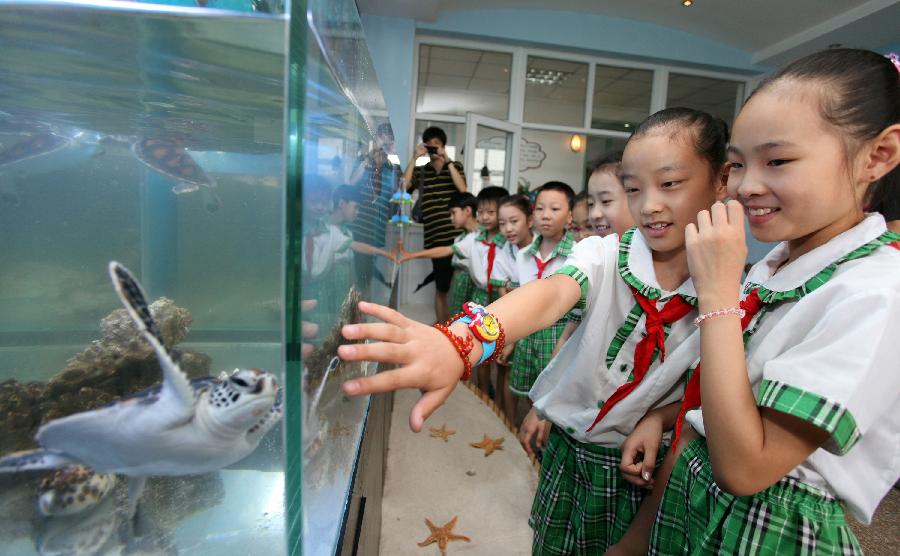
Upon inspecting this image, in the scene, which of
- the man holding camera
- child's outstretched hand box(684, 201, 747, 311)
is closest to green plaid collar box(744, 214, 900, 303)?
child's outstretched hand box(684, 201, 747, 311)

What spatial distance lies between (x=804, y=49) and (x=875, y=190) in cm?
697

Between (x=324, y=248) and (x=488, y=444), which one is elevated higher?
(x=324, y=248)

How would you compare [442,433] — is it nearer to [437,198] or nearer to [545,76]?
[437,198]

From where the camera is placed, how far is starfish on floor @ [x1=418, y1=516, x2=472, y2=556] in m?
1.83

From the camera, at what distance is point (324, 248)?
545mm

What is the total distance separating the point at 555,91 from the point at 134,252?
23.8 feet

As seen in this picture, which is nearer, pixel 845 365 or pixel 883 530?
pixel 845 365

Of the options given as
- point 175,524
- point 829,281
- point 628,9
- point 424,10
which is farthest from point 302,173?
point 628,9

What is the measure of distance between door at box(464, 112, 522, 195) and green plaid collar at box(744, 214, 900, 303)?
557 centimetres

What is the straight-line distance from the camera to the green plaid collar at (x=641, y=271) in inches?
45.8

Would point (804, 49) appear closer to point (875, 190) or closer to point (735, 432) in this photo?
point (875, 190)

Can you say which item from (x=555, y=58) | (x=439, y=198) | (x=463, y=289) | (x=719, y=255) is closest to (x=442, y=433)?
(x=463, y=289)

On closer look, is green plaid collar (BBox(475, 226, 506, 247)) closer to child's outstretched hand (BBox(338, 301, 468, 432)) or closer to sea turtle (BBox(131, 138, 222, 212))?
child's outstretched hand (BBox(338, 301, 468, 432))

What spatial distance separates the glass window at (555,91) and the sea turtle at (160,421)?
23.1 feet
